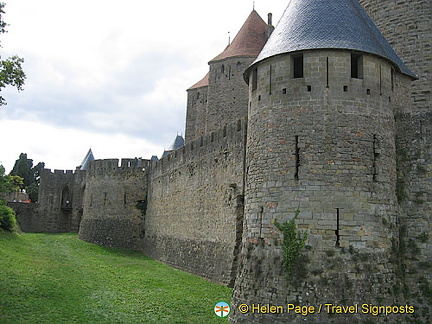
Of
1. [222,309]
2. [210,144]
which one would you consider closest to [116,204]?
[210,144]

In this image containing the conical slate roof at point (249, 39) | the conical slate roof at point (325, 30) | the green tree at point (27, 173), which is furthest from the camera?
the green tree at point (27, 173)

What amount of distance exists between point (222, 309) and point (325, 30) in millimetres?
7826

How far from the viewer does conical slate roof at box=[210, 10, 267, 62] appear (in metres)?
31.6

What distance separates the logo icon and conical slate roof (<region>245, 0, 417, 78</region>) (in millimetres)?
6777

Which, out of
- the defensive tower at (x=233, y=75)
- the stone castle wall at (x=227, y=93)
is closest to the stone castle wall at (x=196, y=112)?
the defensive tower at (x=233, y=75)

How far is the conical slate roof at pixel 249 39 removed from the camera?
3162 centimetres

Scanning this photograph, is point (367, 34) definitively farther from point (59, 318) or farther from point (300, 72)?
point (59, 318)

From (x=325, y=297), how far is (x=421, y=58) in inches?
396

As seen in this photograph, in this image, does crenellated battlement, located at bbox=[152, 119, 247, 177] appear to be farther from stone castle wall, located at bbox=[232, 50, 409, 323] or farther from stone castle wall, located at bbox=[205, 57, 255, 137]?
stone castle wall, located at bbox=[205, 57, 255, 137]

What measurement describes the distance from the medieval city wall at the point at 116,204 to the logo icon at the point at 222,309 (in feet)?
59.9

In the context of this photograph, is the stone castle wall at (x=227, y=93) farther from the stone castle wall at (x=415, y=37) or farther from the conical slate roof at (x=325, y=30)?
the conical slate roof at (x=325, y=30)

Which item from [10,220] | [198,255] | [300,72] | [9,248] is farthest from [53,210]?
[300,72]

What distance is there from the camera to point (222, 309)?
1314 centimetres

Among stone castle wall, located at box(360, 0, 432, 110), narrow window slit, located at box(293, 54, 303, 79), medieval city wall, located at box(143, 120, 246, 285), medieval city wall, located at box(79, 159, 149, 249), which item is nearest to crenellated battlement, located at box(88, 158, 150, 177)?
medieval city wall, located at box(79, 159, 149, 249)
